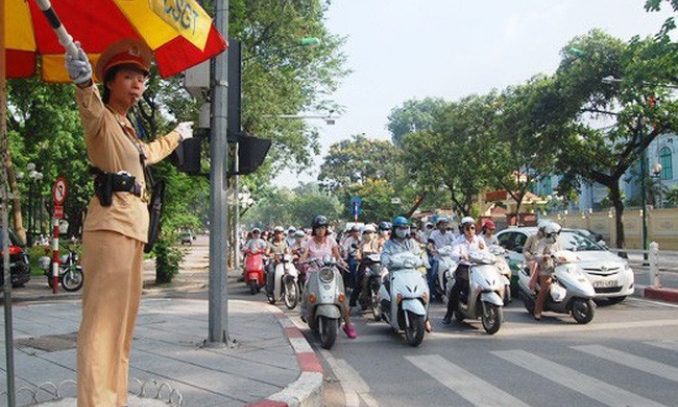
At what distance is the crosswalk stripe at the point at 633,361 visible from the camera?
19.8ft

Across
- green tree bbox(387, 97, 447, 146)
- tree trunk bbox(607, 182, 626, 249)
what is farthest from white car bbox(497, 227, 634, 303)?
green tree bbox(387, 97, 447, 146)

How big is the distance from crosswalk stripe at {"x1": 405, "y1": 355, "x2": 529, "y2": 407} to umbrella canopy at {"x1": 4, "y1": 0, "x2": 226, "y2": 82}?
352 centimetres

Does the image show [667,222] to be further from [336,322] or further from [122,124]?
[122,124]

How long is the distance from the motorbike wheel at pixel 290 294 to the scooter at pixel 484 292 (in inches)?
146

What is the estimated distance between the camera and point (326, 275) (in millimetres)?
8039

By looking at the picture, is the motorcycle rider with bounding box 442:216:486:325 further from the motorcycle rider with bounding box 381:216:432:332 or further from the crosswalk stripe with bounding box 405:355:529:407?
the crosswalk stripe with bounding box 405:355:529:407

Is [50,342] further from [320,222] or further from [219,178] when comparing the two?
[320,222]

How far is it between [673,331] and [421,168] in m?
31.6

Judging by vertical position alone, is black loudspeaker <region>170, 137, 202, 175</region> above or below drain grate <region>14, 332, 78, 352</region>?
above

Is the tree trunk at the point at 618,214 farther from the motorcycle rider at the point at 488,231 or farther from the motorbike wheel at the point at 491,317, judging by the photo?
the motorbike wheel at the point at 491,317

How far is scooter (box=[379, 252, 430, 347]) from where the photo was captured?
7660 mm

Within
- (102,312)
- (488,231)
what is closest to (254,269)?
(488,231)

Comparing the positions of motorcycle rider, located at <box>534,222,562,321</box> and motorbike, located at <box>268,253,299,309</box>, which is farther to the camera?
motorbike, located at <box>268,253,299,309</box>

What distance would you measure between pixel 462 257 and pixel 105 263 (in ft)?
22.0
